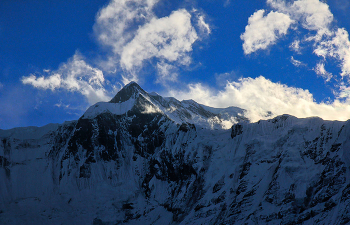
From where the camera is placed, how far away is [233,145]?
575ft

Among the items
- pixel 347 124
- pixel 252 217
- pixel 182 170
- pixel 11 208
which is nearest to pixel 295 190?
pixel 252 217

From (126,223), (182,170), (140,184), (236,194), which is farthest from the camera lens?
(140,184)

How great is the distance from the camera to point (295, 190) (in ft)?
393

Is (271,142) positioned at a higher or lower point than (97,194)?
higher

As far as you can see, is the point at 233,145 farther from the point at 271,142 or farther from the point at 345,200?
the point at 345,200

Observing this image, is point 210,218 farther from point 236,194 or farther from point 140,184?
point 140,184

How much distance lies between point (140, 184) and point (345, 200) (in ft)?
382

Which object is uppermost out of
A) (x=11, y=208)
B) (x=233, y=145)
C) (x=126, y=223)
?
(x=233, y=145)

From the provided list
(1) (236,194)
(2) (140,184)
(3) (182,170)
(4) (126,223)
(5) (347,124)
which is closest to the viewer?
(5) (347,124)

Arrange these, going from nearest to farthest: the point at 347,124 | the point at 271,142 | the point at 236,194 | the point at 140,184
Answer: the point at 347,124 < the point at 236,194 < the point at 271,142 < the point at 140,184

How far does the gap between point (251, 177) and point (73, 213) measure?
314 feet

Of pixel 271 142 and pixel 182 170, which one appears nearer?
pixel 271 142

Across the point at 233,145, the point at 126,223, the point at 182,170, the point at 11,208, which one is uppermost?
the point at 233,145

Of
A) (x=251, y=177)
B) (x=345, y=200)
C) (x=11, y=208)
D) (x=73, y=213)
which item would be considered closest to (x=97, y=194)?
(x=73, y=213)
